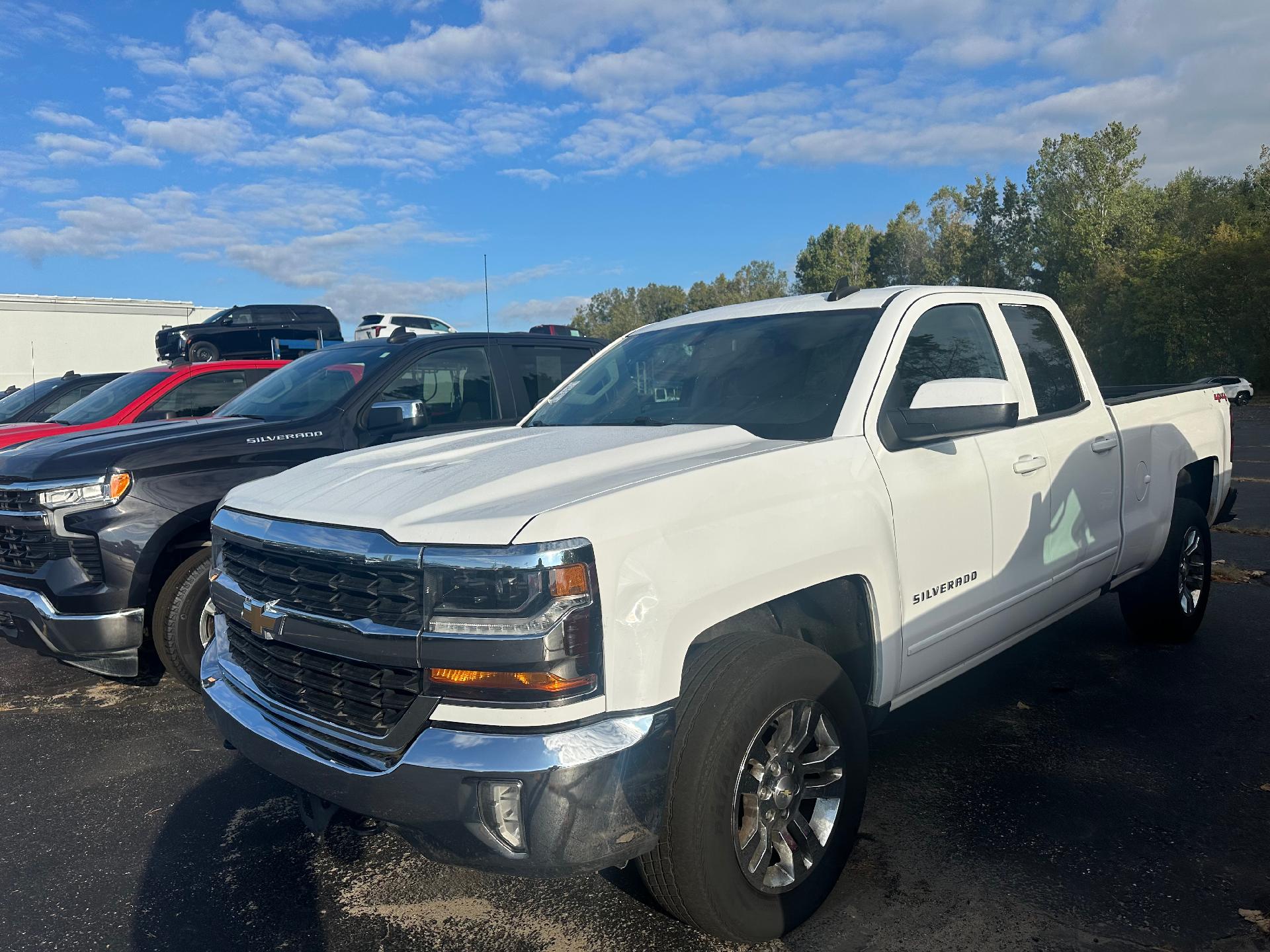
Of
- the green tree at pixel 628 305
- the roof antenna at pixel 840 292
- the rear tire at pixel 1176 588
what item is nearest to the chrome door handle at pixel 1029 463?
the roof antenna at pixel 840 292

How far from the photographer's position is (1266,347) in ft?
109

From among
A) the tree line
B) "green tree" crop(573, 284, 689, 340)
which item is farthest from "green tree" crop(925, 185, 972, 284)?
"green tree" crop(573, 284, 689, 340)

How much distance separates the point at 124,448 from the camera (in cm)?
462

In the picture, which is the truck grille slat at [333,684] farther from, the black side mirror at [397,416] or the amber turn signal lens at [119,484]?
the black side mirror at [397,416]

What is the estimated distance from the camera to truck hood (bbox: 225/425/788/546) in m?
2.25

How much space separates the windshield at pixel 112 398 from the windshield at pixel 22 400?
2.93 m

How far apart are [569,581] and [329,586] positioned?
0.69 metres

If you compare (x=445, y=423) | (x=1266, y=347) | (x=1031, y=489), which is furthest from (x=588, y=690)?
(x=1266, y=347)

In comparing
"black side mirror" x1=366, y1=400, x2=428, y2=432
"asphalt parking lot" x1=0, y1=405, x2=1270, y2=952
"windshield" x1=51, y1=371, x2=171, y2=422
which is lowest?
"asphalt parking lot" x1=0, y1=405, x2=1270, y2=952

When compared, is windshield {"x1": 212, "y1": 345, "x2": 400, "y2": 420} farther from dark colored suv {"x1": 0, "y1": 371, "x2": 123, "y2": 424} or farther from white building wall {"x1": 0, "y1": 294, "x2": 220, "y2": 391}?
white building wall {"x1": 0, "y1": 294, "x2": 220, "y2": 391}

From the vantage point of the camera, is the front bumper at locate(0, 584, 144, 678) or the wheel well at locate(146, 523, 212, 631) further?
the wheel well at locate(146, 523, 212, 631)

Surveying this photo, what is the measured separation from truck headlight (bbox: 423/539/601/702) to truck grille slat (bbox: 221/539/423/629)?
0.44ft

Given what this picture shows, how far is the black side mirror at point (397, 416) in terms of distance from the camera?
512 centimetres

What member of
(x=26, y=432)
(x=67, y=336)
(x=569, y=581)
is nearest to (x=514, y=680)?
(x=569, y=581)
